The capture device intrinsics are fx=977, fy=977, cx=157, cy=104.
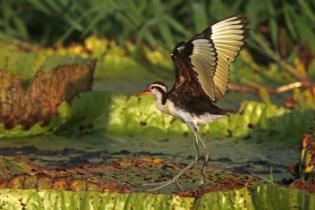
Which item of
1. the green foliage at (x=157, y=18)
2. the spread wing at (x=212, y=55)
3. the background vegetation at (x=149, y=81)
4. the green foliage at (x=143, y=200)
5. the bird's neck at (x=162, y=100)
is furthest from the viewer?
the green foliage at (x=157, y=18)

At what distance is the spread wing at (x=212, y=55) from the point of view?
3.41 m

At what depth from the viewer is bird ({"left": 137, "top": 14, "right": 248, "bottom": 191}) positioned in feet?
11.4

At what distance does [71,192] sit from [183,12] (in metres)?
3.49

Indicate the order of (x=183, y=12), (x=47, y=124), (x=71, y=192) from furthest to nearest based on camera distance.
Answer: (x=183, y=12)
(x=47, y=124)
(x=71, y=192)

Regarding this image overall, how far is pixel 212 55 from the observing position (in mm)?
3410

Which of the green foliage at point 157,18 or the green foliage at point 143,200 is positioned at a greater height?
the green foliage at point 157,18

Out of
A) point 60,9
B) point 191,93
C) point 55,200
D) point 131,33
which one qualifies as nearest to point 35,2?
point 60,9

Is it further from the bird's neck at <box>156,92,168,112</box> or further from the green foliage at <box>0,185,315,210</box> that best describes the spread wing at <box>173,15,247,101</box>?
the green foliage at <box>0,185,315,210</box>

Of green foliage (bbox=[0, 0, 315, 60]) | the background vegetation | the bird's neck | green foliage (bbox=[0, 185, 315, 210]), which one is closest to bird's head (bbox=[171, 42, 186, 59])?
the bird's neck

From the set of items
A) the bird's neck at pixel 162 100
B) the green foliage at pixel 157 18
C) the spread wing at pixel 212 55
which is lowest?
the bird's neck at pixel 162 100

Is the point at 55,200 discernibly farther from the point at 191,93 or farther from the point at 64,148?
the point at 64,148

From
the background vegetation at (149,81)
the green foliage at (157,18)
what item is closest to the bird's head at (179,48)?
the background vegetation at (149,81)

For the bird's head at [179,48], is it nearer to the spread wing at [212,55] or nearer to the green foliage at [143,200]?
the spread wing at [212,55]

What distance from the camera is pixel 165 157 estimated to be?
157 inches
